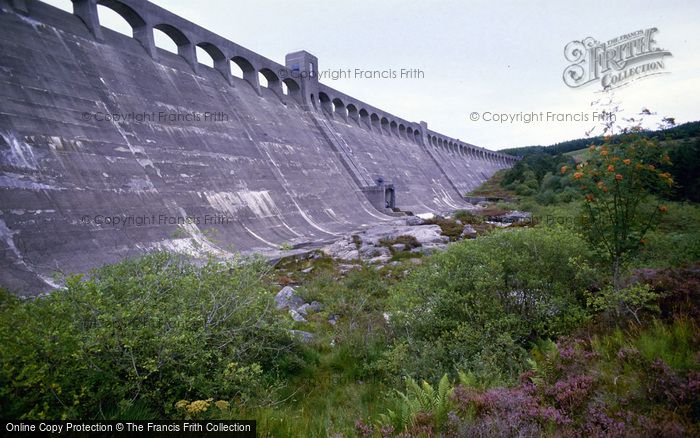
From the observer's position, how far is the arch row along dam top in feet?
33.7

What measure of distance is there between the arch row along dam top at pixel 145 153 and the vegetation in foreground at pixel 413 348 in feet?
5.89

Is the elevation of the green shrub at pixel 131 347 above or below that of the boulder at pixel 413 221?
above

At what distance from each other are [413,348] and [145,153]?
13482 mm

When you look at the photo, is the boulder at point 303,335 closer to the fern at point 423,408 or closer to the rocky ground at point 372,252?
the rocky ground at point 372,252

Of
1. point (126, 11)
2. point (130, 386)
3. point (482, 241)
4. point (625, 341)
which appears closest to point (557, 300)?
point (625, 341)

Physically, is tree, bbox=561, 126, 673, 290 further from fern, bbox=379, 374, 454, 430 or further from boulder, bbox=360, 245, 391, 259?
boulder, bbox=360, 245, 391, 259

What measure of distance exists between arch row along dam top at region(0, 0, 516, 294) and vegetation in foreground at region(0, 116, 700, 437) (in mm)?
1795

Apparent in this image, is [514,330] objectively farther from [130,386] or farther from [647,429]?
[130,386]

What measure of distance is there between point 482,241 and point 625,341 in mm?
2564

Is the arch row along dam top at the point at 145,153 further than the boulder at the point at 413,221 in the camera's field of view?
No

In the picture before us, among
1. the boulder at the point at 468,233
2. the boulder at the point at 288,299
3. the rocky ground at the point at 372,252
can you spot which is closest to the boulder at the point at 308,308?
the rocky ground at the point at 372,252

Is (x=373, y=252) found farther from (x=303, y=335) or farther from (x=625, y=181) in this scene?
(x=625, y=181)

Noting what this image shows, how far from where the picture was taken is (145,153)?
14.2 metres

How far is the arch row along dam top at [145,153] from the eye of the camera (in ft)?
33.7
